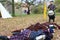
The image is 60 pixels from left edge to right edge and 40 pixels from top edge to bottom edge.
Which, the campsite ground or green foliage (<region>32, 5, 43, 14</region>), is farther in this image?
green foliage (<region>32, 5, 43, 14</region>)

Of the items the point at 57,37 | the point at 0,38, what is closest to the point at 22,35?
the point at 0,38

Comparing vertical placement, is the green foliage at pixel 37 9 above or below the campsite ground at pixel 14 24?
below

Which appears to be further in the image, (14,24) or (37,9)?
(37,9)

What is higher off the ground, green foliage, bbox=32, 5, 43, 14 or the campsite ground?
the campsite ground

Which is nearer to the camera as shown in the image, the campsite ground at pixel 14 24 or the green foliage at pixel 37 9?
the campsite ground at pixel 14 24

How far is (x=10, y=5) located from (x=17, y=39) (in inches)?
734

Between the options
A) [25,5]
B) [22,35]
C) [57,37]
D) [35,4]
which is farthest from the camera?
[35,4]

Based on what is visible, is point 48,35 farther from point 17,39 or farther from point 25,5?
point 25,5

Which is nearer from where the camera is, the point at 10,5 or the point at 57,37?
the point at 57,37

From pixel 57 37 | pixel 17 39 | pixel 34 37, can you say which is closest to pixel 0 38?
pixel 17 39

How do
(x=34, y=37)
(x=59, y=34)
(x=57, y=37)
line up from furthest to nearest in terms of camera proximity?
(x=59, y=34), (x=57, y=37), (x=34, y=37)

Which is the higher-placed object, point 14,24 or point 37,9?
point 14,24

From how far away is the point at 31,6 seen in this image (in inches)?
1202

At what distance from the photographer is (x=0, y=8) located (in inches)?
896
